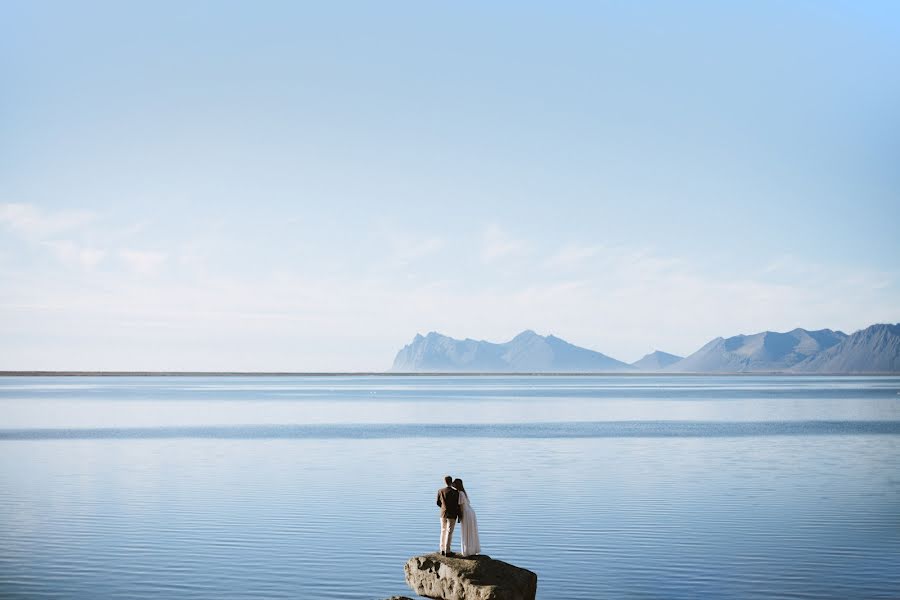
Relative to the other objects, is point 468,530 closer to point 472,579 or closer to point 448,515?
point 448,515

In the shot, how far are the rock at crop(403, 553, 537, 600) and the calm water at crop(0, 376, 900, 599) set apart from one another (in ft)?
6.38

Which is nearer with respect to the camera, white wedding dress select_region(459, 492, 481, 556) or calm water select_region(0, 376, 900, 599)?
white wedding dress select_region(459, 492, 481, 556)

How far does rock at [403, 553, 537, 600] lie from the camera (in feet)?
59.0

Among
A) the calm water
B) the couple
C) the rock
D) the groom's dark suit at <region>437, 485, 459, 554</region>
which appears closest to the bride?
the couple

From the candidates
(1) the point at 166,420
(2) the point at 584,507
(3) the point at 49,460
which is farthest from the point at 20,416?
(2) the point at 584,507

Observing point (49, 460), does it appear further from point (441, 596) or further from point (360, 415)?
point (360, 415)

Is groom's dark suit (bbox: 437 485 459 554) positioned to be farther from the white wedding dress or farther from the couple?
the white wedding dress

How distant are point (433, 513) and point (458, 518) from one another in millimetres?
11515

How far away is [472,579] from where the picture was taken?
1823 cm

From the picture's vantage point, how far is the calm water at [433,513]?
2212cm

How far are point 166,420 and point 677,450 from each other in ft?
159

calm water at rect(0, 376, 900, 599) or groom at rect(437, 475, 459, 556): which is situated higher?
groom at rect(437, 475, 459, 556)

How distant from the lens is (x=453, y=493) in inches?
784

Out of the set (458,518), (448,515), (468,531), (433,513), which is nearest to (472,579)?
(468,531)
